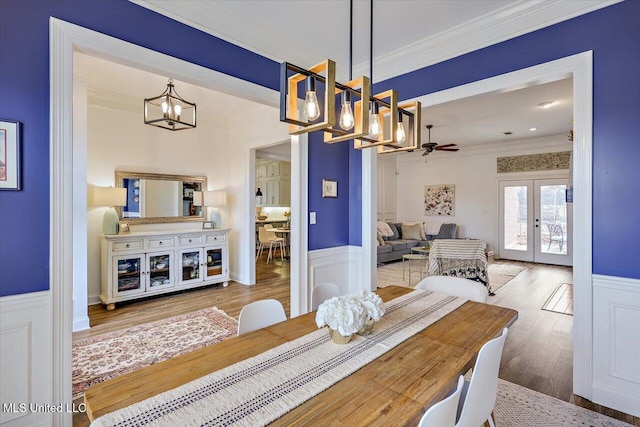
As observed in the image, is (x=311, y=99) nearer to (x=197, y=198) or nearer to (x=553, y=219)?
(x=197, y=198)

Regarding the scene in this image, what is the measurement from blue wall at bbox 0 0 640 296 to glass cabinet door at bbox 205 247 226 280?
3092 mm

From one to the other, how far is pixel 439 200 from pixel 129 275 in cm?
750

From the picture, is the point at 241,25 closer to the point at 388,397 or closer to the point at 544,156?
the point at 388,397

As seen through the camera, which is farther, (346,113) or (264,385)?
(346,113)

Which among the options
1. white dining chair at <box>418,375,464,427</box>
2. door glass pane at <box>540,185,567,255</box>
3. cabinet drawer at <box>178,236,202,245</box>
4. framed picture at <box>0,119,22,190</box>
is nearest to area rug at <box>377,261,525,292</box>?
door glass pane at <box>540,185,567,255</box>

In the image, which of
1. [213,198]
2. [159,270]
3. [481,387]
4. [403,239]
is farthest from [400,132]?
[403,239]

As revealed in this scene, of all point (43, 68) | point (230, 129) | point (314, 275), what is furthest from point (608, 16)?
point (230, 129)

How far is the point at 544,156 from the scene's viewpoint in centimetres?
710

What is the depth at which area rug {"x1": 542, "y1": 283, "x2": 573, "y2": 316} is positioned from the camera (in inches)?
160

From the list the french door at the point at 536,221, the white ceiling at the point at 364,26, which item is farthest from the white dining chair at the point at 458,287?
the french door at the point at 536,221

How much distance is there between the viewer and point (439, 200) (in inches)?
342

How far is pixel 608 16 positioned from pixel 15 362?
4.17 m

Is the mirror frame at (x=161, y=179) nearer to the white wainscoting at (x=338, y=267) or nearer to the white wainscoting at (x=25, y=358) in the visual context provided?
the white wainscoting at (x=338, y=267)

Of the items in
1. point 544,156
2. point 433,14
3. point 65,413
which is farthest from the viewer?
point 544,156
